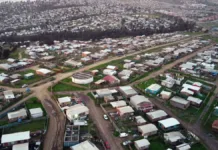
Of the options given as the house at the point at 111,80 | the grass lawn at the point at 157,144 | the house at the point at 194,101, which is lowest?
the grass lawn at the point at 157,144

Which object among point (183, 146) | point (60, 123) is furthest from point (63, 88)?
point (183, 146)

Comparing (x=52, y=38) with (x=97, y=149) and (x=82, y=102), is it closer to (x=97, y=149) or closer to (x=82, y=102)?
(x=82, y=102)

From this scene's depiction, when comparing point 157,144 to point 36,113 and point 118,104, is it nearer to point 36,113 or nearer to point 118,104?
point 118,104

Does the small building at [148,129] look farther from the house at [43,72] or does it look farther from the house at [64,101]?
the house at [43,72]

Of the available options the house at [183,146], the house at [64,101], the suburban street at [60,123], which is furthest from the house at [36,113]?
the house at [183,146]

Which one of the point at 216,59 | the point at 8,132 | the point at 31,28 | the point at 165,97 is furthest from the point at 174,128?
the point at 31,28

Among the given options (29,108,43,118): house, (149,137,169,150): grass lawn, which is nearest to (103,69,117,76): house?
(29,108,43,118): house
